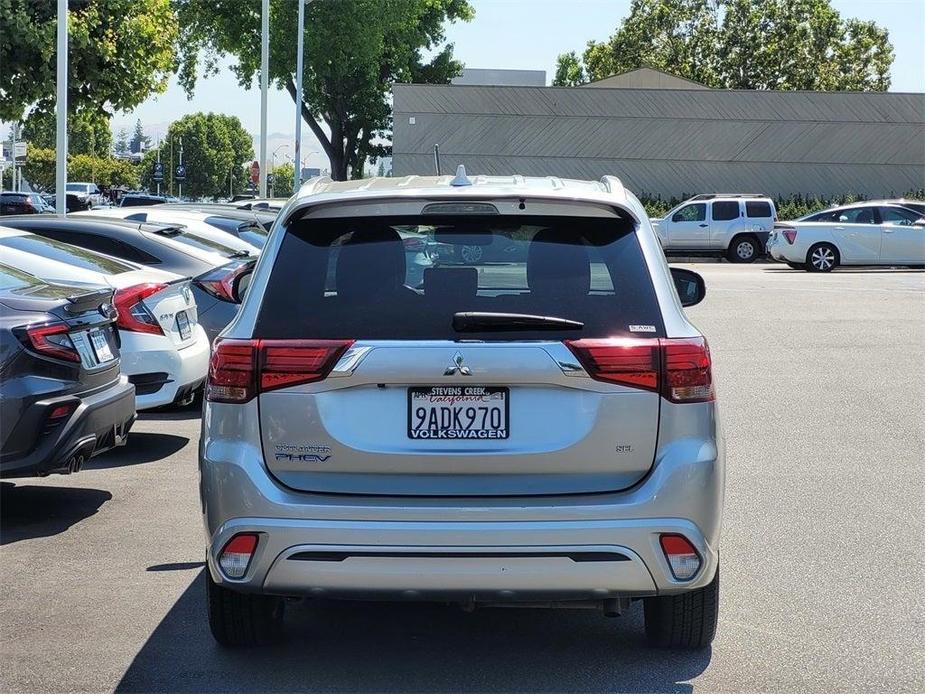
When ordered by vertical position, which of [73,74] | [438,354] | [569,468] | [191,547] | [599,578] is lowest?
[191,547]

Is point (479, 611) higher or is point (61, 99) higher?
point (61, 99)

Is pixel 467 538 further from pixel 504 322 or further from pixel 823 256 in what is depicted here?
pixel 823 256

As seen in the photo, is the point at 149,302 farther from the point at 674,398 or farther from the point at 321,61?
the point at 321,61

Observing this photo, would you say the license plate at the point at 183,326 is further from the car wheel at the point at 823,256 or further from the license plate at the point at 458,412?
the car wheel at the point at 823,256

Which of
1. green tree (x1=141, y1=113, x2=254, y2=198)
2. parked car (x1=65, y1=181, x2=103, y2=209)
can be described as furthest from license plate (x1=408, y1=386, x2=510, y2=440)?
green tree (x1=141, y1=113, x2=254, y2=198)

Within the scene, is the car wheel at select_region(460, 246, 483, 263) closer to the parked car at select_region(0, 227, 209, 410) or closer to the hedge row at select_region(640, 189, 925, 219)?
the parked car at select_region(0, 227, 209, 410)

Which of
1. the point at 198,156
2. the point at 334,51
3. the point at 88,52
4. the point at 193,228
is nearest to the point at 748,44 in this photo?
the point at 334,51

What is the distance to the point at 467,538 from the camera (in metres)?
4.30

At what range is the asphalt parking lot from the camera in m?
4.80

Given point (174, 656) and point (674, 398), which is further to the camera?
point (174, 656)

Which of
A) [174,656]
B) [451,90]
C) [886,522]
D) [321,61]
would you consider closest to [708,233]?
[451,90]

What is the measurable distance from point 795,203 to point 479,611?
43.9 m

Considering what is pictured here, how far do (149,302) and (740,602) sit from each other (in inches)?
206

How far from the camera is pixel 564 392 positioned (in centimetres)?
439
